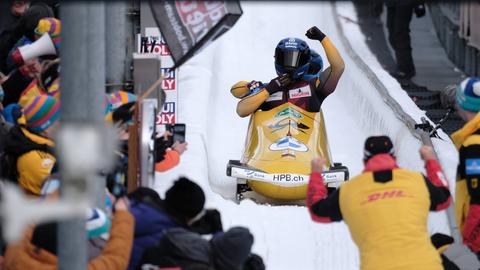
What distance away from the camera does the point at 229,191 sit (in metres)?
10.4

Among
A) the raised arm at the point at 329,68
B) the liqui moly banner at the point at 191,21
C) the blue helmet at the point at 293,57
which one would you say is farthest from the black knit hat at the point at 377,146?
the blue helmet at the point at 293,57

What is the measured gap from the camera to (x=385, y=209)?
6.24 m

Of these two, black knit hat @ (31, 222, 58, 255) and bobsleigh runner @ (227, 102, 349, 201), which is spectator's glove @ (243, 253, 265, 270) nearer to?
black knit hat @ (31, 222, 58, 255)

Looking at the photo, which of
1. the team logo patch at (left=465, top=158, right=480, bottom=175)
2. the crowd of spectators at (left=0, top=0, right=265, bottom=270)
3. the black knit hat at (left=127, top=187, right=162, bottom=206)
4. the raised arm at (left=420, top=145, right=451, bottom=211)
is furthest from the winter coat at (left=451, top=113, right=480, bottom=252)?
the black knit hat at (left=127, top=187, right=162, bottom=206)

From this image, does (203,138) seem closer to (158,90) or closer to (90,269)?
(158,90)

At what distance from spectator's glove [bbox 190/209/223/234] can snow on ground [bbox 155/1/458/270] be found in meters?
1.18

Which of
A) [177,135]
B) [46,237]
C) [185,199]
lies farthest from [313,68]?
[46,237]

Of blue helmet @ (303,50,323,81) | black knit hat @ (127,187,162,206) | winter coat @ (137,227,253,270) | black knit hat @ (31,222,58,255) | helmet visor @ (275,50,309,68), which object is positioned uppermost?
helmet visor @ (275,50,309,68)

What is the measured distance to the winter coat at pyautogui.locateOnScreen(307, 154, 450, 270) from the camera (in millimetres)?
6203

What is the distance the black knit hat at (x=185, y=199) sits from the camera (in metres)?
6.01

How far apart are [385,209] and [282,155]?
3.84 meters

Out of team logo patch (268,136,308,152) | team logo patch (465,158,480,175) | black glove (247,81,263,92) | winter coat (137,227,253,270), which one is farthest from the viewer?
black glove (247,81,263,92)

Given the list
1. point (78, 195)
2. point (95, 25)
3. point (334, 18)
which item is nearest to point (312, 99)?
point (95, 25)

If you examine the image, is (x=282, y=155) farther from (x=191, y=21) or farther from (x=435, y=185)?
(x=191, y=21)
